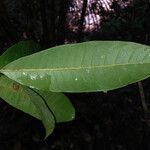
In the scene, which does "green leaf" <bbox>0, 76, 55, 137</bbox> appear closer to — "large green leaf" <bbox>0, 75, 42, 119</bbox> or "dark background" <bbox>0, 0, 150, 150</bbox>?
"large green leaf" <bbox>0, 75, 42, 119</bbox>

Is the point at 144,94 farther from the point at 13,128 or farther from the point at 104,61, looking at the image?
the point at 104,61

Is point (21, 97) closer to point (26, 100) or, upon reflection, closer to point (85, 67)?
point (26, 100)

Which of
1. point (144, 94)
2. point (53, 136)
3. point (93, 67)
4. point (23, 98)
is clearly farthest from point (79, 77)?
point (144, 94)

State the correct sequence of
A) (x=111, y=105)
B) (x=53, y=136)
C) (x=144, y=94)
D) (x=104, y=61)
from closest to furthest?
(x=104, y=61) → (x=53, y=136) → (x=111, y=105) → (x=144, y=94)

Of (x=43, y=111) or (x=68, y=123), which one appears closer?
(x=43, y=111)

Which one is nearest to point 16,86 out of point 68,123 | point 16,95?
point 16,95

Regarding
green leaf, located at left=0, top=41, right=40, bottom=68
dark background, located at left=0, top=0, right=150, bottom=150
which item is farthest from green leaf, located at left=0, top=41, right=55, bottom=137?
dark background, located at left=0, top=0, right=150, bottom=150
